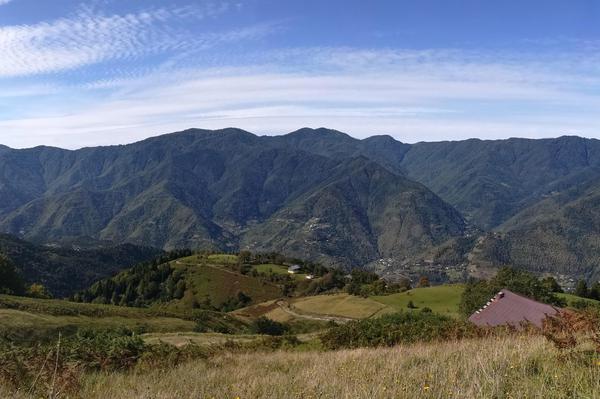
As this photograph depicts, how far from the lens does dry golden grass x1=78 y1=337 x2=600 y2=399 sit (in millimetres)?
5875

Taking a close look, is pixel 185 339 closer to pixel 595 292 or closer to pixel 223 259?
pixel 595 292

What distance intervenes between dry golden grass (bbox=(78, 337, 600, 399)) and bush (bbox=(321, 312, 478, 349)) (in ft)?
19.0

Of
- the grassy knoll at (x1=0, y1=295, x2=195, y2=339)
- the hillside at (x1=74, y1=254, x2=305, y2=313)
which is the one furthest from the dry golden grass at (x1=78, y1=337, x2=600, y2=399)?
the hillside at (x1=74, y1=254, x2=305, y2=313)

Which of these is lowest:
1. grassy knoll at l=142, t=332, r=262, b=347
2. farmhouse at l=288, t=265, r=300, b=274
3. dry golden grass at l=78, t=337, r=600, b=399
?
farmhouse at l=288, t=265, r=300, b=274

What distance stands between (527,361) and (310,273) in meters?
156

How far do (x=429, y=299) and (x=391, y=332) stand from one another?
3129 inches

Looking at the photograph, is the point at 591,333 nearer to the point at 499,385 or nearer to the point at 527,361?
the point at 527,361

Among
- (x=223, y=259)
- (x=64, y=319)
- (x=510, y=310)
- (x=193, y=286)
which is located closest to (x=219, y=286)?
(x=193, y=286)

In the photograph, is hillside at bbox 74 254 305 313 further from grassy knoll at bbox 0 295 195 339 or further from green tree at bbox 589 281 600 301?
grassy knoll at bbox 0 295 195 339

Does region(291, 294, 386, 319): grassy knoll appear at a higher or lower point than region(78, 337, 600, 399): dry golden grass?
lower

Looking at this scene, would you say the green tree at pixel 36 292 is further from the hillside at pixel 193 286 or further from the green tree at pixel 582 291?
the green tree at pixel 582 291

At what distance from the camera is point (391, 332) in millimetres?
18594

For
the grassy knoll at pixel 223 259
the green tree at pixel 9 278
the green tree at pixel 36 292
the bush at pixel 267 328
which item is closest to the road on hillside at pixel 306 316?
the bush at pixel 267 328

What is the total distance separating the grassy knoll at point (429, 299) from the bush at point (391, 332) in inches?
2557
